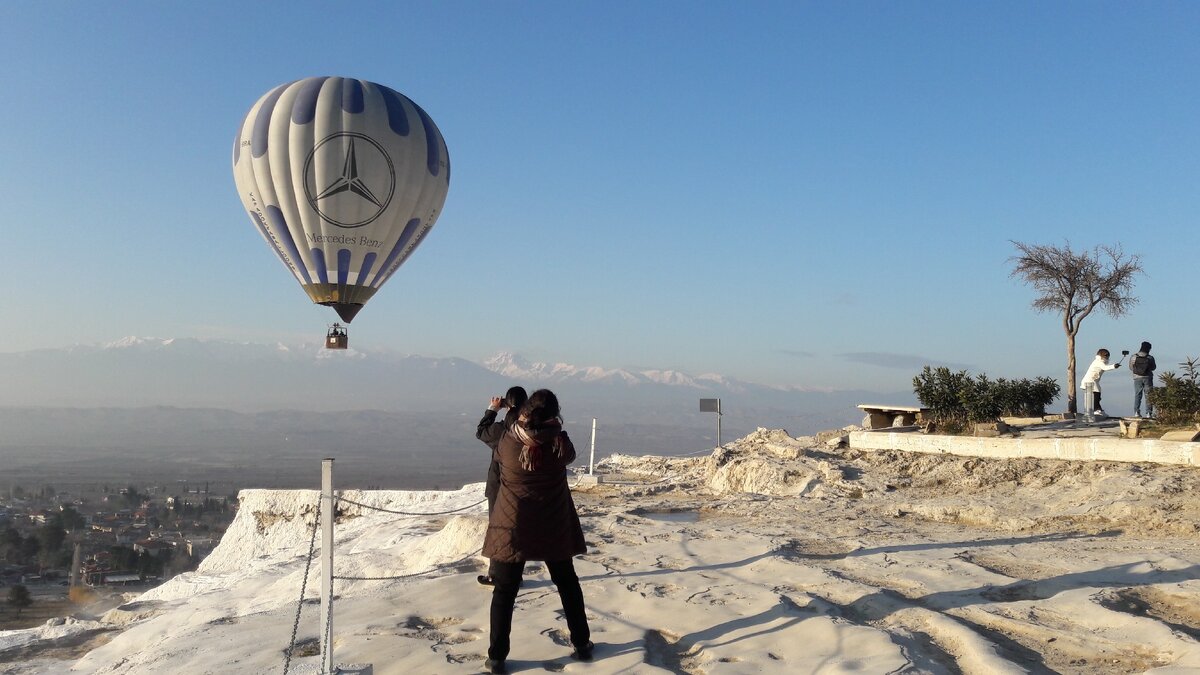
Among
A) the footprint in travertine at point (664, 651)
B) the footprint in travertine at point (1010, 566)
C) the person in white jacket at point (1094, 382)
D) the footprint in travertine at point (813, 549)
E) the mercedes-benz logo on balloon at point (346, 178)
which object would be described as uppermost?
the mercedes-benz logo on balloon at point (346, 178)

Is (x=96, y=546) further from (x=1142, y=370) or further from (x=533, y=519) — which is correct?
(x=1142, y=370)

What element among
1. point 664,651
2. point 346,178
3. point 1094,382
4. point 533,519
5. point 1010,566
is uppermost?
point 346,178

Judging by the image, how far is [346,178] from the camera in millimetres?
15680

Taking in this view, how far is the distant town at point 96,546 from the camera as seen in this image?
12.9 meters

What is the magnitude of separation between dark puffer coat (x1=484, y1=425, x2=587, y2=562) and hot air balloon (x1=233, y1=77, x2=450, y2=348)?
1183 centimetres

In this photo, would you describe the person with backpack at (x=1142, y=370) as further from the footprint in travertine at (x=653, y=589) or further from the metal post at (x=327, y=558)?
the metal post at (x=327, y=558)

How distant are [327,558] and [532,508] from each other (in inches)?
50.1

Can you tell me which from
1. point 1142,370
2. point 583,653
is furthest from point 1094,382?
point 583,653

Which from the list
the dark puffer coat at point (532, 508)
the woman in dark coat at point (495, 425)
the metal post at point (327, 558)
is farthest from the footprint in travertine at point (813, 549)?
the metal post at point (327, 558)

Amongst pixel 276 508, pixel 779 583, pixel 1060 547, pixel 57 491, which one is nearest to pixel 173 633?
pixel 779 583

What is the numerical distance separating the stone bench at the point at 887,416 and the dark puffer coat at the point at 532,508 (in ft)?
45.7

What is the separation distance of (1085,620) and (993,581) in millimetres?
1231

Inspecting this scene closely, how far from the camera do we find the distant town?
12.9 meters

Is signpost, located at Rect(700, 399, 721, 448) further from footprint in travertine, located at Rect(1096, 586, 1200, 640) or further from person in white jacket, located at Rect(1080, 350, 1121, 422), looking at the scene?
footprint in travertine, located at Rect(1096, 586, 1200, 640)
